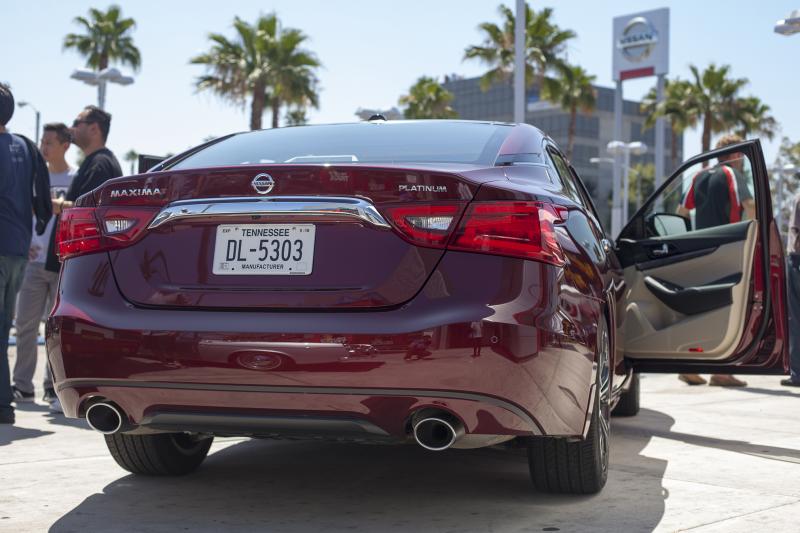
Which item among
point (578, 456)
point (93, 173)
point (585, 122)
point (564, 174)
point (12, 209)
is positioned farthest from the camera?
point (585, 122)

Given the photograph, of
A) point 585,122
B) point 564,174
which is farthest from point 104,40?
point 585,122

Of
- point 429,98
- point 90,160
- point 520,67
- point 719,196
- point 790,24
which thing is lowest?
point 719,196

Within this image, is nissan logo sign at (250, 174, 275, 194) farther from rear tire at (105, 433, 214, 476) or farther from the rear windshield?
rear tire at (105, 433, 214, 476)

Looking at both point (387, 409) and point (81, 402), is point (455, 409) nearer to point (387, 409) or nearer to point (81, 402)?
point (387, 409)

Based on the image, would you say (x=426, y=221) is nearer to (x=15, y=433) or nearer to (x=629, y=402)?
(x=15, y=433)

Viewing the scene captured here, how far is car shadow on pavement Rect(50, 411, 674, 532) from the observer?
12.1ft

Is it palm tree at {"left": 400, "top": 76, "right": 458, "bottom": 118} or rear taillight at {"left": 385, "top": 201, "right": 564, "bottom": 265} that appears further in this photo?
palm tree at {"left": 400, "top": 76, "right": 458, "bottom": 118}

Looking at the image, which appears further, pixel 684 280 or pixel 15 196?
pixel 15 196

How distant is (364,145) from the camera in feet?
13.2

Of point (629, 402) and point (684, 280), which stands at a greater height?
point (684, 280)

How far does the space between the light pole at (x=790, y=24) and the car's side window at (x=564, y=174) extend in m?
10.3

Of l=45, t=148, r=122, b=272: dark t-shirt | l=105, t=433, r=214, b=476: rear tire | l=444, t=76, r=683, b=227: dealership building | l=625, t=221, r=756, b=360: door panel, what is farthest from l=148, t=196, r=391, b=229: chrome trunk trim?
l=444, t=76, r=683, b=227: dealership building

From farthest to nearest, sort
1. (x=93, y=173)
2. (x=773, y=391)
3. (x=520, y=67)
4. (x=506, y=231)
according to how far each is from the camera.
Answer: (x=520, y=67) < (x=773, y=391) < (x=93, y=173) < (x=506, y=231)

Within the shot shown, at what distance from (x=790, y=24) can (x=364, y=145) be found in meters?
11.6
